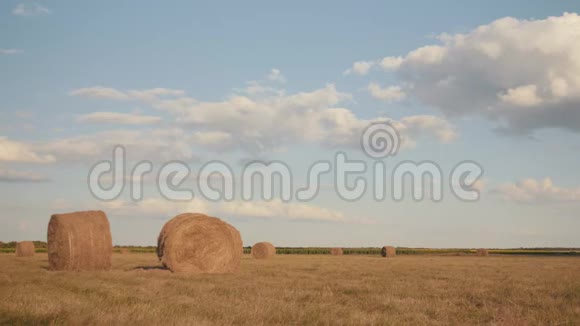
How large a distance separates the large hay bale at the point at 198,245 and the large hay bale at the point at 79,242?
1969 mm

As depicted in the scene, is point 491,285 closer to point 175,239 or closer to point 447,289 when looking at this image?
point 447,289

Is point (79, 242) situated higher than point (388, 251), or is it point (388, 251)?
point (79, 242)

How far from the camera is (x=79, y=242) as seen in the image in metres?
20.2

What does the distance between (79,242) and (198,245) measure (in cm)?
413

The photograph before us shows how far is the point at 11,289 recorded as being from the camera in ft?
38.2

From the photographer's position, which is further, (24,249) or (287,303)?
(24,249)

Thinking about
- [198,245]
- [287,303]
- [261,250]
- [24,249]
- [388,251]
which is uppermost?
[198,245]

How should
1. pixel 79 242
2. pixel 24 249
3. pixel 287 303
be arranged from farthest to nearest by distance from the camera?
pixel 24 249, pixel 79 242, pixel 287 303

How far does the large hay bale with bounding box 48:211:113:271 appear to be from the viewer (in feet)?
65.8

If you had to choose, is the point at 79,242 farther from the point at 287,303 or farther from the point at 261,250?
the point at 261,250

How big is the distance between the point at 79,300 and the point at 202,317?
105 inches

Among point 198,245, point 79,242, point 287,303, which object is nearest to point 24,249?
point 79,242

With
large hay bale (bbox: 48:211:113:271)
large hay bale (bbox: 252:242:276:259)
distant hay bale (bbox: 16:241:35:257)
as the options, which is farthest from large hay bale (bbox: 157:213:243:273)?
distant hay bale (bbox: 16:241:35:257)

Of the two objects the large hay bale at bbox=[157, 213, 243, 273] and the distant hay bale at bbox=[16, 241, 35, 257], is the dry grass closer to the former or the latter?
the large hay bale at bbox=[157, 213, 243, 273]
